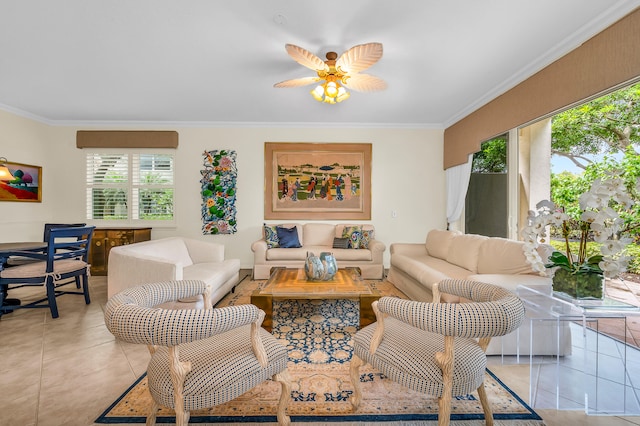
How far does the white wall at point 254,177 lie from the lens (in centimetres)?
504

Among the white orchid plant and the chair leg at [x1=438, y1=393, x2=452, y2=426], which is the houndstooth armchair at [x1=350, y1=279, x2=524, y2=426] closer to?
the chair leg at [x1=438, y1=393, x2=452, y2=426]

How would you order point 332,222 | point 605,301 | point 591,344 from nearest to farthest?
point 605,301 < point 591,344 < point 332,222

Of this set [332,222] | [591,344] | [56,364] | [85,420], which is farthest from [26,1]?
[591,344]

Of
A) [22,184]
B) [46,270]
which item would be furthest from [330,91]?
[22,184]

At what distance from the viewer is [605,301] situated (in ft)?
5.66

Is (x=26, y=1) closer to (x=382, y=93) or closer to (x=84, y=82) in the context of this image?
(x=84, y=82)

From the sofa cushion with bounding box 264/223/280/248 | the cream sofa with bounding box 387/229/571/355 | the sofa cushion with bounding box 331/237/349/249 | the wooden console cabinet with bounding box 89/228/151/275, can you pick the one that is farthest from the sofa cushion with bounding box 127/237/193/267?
the cream sofa with bounding box 387/229/571/355

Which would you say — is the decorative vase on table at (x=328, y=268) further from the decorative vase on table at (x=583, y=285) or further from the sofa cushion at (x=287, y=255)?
the decorative vase on table at (x=583, y=285)

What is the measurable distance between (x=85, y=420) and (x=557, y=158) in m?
4.83

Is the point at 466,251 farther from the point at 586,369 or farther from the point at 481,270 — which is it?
the point at 586,369

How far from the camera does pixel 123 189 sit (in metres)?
5.10

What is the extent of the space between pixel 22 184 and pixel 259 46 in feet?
15.7

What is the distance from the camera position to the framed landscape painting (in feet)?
16.8

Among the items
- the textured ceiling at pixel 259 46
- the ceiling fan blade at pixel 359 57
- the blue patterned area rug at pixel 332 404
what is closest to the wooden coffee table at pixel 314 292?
the blue patterned area rug at pixel 332 404
